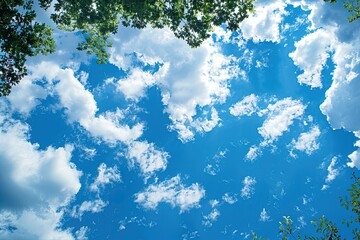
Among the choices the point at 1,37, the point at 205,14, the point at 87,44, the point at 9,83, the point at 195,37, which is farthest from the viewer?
the point at 87,44

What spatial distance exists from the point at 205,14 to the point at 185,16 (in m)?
1.74

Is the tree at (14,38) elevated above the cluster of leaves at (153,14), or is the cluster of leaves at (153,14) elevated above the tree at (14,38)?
the cluster of leaves at (153,14)

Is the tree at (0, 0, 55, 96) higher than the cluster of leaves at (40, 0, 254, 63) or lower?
lower

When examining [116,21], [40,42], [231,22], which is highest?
[116,21]

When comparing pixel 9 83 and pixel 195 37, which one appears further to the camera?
pixel 195 37

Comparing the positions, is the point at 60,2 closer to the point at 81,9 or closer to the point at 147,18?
the point at 81,9

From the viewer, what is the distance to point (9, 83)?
19344 millimetres

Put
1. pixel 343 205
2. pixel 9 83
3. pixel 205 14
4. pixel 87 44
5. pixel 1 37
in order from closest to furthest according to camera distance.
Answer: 1. pixel 343 205
2. pixel 1 37
3. pixel 9 83
4. pixel 205 14
5. pixel 87 44

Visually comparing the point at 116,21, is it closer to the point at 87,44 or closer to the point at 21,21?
the point at 87,44

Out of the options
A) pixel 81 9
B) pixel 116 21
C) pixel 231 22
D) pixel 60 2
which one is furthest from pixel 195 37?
pixel 60 2

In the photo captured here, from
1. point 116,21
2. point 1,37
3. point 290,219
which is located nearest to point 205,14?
point 116,21

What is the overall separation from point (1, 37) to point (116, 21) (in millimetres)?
10592

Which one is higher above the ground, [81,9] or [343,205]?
[81,9]

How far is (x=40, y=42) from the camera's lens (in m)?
21.0
